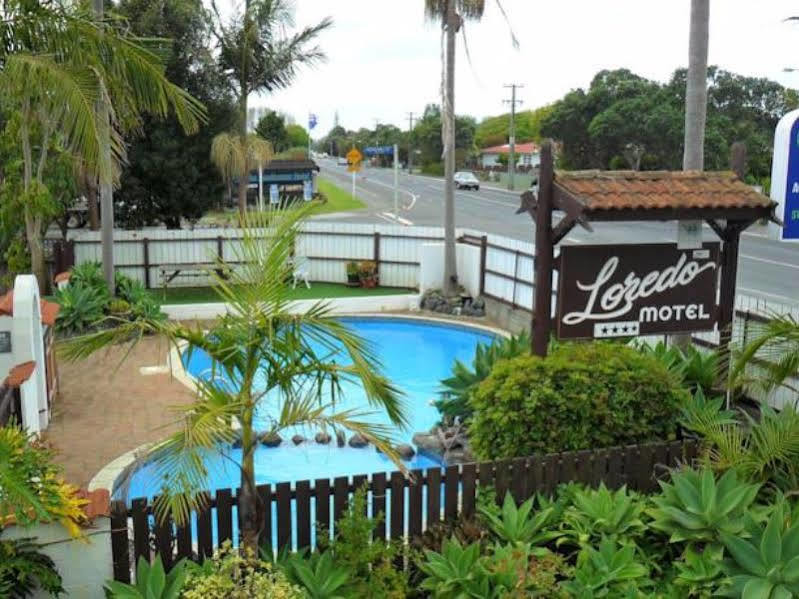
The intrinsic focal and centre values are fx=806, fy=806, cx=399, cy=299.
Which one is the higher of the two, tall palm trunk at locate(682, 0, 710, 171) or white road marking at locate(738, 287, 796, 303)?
tall palm trunk at locate(682, 0, 710, 171)

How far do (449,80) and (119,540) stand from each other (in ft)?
44.3

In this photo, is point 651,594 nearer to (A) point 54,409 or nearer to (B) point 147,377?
(A) point 54,409

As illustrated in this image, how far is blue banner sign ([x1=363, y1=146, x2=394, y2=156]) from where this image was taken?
313 feet

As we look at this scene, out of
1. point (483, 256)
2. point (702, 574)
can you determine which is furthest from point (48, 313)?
point (483, 256)

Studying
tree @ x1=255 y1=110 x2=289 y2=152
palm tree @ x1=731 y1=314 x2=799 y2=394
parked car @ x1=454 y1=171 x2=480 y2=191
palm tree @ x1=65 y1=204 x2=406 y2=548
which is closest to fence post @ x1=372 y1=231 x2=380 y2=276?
palm tree @ x1=731 y1=314 x2=799 y2=394

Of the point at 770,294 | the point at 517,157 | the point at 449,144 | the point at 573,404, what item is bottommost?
the point at 770,294

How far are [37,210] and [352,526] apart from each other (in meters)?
9.60

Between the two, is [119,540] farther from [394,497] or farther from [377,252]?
[377,252]

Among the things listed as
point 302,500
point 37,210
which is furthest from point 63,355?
point 37,210

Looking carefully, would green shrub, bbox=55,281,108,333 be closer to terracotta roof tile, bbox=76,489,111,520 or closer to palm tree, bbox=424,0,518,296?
palm tree, bbox=424,0,518,296

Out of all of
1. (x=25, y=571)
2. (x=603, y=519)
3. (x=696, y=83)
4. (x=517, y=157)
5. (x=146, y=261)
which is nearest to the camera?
(x=25, y=571)

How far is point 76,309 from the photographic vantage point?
44.5ft

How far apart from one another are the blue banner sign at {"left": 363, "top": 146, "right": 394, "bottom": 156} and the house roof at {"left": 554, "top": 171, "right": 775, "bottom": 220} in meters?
81.7

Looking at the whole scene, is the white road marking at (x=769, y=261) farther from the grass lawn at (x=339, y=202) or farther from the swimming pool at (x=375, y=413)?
the grass lawn at (x=339, y=202)
